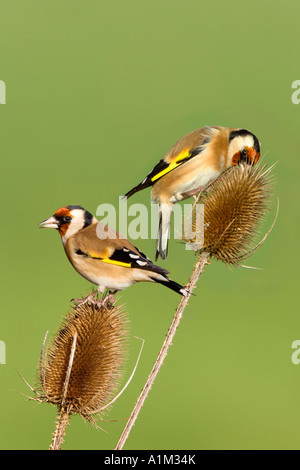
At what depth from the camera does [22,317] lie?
1073cm

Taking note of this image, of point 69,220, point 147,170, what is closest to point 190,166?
point 69,220

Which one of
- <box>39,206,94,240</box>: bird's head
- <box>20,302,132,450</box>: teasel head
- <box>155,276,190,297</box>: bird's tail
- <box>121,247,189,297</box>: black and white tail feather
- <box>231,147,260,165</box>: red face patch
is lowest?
<box>20,302,132,450</box>: teasel head

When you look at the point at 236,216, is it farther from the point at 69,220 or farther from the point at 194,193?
the point at 69,220

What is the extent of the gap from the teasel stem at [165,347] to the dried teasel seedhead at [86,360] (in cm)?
47

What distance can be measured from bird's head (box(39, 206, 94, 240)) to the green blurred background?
74 cm

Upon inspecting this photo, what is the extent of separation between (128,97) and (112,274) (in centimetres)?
1369

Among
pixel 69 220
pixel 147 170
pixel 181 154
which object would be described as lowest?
pixel 69 220

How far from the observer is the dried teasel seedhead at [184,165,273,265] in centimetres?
459

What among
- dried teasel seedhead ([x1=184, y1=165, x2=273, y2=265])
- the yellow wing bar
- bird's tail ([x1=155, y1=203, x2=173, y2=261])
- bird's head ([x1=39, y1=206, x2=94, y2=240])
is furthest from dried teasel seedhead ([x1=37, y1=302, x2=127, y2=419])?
the yellow wing bar

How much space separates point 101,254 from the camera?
4.59 m

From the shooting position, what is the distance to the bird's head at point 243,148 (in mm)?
5230

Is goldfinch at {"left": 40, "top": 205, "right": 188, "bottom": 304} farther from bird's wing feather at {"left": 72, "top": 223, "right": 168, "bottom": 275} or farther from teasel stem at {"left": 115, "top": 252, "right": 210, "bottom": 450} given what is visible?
teasel stem at {"left": 115, "top": 252, "right": 210, "bottom": 450}

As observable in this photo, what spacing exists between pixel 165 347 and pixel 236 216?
1.19 metres

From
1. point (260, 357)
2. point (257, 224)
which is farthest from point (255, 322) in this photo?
point (257, 224)
